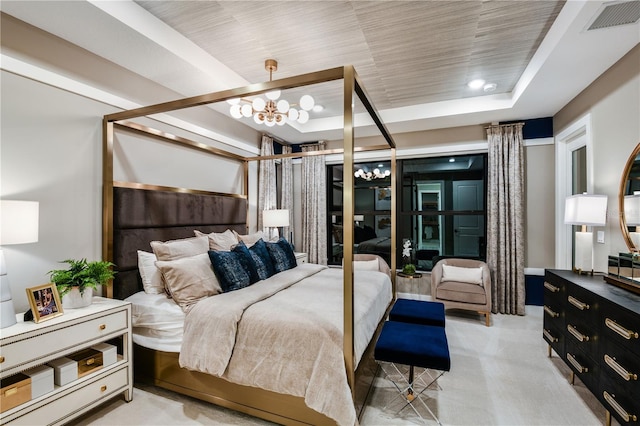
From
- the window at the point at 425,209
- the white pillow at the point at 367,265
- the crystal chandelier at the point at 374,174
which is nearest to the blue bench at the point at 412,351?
the white pillow at the point at 367,265

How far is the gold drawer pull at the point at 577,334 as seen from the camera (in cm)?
220

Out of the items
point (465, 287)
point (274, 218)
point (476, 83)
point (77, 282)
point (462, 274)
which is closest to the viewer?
point (77, 282)

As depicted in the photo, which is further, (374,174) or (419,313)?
(374,174)

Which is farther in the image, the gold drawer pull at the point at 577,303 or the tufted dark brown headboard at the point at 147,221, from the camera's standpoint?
the tufted dark brown headboard at the point at 147,221

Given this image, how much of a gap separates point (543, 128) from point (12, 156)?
5789 mm

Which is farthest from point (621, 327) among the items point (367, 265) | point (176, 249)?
point (176, 249)

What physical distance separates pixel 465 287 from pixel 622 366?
2211 mm

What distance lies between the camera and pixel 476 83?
362 cm

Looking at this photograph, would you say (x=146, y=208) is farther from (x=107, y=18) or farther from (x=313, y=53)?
(x=313, y=53)

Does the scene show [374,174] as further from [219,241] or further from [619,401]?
[619,401]

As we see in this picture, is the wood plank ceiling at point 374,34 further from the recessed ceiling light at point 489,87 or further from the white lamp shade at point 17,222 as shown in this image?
the white lamp shade at point 17,222

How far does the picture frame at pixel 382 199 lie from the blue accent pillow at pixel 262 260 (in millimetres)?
2743

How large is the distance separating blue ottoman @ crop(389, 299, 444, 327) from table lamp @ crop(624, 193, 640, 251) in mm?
1598

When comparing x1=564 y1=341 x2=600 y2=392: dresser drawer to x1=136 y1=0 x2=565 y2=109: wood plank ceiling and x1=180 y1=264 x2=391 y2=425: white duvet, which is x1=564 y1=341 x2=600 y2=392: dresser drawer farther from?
x1=136 y1=0 x2=565 y2=109: wood plank ceiling
